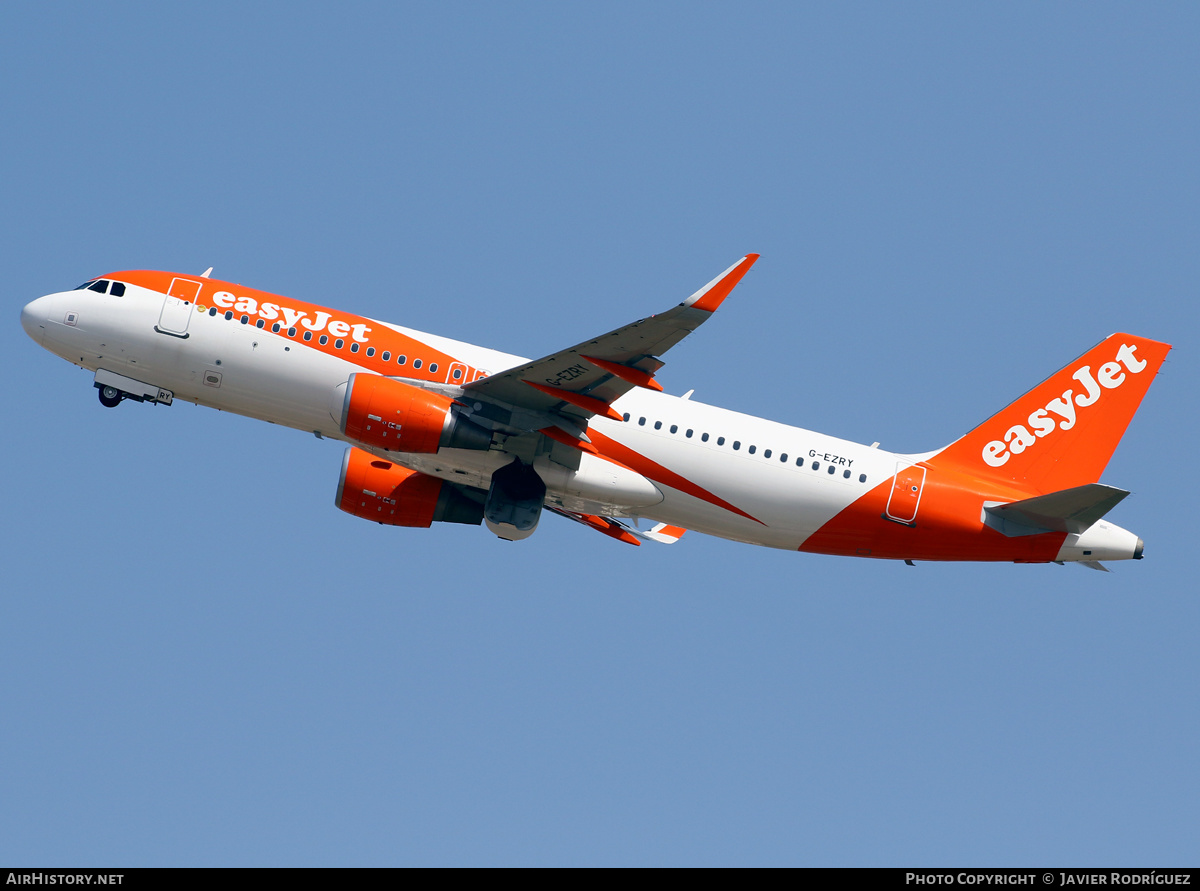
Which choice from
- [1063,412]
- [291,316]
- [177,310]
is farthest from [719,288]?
[177,310]

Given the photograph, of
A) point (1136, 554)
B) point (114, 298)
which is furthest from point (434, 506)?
point (1136, 554)

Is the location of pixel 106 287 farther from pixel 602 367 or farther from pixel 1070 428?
pixel 1070 428

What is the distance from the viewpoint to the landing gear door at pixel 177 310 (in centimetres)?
3225

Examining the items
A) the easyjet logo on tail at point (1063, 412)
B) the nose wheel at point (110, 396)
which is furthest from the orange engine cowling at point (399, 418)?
the easyjet logo on tail at point (1063, 412)

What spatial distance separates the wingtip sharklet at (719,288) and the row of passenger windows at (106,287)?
52.1 feet

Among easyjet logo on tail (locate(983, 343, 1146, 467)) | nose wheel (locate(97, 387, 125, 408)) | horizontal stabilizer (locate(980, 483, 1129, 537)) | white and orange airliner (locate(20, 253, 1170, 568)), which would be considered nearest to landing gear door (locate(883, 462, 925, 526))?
white and orange airliner (locate(20, 253, 1170, 568))

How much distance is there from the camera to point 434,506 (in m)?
35.4

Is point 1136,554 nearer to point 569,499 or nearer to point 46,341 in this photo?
point 569,499

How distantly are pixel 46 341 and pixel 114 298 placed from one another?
2.31m

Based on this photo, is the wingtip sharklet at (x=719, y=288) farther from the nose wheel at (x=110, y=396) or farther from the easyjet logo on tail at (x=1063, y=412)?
the nose wheel at (x=110, y=396)

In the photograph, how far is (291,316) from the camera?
32.2 m

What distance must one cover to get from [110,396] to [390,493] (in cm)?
785
